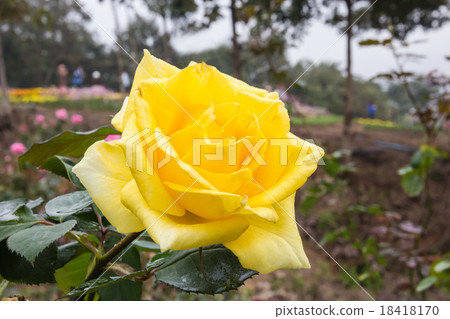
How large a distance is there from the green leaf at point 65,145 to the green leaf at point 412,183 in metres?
1.03

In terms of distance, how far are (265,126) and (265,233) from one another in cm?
6

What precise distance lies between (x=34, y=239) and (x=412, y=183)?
1115 mm

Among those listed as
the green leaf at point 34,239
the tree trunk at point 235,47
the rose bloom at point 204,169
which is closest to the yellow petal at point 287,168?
the rose bloom at point 204,169

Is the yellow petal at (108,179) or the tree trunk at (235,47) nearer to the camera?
the yellow petal at (108,179)

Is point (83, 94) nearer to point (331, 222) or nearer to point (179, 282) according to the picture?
point (331, 222)

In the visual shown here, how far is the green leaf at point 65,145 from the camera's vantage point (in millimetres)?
287

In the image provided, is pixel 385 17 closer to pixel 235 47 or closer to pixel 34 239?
pixel 235 47

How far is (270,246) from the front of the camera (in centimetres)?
20

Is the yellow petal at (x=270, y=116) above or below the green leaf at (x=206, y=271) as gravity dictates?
above

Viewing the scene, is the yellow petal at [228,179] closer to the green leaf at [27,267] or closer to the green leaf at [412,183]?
the green leaf at [27,267]

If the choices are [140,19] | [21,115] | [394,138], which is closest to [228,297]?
[140,19]

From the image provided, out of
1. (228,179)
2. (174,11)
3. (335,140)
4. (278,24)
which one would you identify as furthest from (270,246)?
(335,140)

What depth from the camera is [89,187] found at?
0.65 feet

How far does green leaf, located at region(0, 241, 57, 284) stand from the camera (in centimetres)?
23
